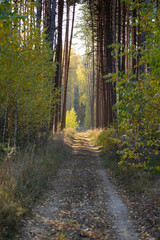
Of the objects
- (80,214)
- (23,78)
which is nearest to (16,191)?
(80,214)

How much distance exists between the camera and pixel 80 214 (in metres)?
4.98

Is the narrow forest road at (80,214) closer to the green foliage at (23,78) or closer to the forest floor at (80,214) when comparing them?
the forest floor at (80,214)

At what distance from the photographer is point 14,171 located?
18.4 ft

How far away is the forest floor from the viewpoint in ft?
13.1

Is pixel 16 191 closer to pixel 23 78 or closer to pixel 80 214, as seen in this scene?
pixel 80 214

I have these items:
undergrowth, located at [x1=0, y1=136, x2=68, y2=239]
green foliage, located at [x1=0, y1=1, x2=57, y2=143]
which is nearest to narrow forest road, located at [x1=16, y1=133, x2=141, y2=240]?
undergrowth, located at [x1=0, y1=136, x2=68, y2=239]

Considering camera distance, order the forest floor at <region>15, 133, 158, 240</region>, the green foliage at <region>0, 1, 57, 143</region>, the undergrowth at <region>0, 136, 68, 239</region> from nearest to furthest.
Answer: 1. the undergrowth at <region>0, 136, 68, 239</region>
2. the forest floor at <region>15, 133, 158, 240</region>
3. the green foliage at <region>0, 1, 57, 143</region>

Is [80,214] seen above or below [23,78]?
below

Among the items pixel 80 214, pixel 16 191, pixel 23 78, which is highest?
pixel 23 78

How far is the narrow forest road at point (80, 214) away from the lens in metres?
4.00

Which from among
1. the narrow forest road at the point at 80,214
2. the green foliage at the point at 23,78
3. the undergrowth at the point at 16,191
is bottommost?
the narrow forest road at the point at 80,214

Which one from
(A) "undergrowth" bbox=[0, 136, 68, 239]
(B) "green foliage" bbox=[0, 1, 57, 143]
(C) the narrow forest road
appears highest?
(B) "green foliage" bbox=[0, 1, 57, 143]

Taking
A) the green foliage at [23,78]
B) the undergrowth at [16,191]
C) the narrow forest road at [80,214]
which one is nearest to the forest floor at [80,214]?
the narrow forest road at [80,214]

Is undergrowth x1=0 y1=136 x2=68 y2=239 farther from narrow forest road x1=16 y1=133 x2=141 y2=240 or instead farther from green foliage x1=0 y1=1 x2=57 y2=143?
green foliage x1=0 y1=1 x2=57 y2=143
